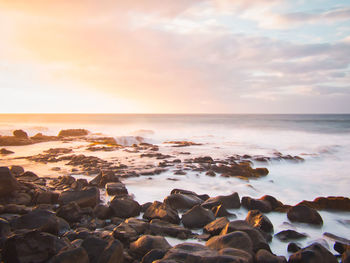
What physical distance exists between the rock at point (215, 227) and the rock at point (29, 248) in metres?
2.73

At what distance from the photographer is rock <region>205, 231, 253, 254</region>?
12.7ft

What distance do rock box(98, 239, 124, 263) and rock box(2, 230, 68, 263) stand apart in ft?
2.25

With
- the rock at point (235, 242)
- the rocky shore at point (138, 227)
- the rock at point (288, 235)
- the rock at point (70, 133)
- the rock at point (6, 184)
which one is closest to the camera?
the rocky shore at point (138, 227)

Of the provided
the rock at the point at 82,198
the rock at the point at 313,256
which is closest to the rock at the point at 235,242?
the rock at the point at 313,256

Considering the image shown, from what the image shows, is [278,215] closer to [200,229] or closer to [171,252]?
[200,229]

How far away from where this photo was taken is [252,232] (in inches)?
172

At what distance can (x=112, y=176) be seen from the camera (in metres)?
8.63

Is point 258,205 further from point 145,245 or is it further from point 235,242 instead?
point 145,245

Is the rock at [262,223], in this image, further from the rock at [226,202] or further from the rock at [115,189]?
the rock at [115,189]

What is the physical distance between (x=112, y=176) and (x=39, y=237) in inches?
201

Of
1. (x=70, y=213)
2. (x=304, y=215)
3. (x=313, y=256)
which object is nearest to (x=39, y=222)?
(x=70, y=213)

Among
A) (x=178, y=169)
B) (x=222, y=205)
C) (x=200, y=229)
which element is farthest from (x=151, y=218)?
(x=178, y=169)

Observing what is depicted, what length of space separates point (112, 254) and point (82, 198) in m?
3.06

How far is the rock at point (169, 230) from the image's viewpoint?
4.88 metres
